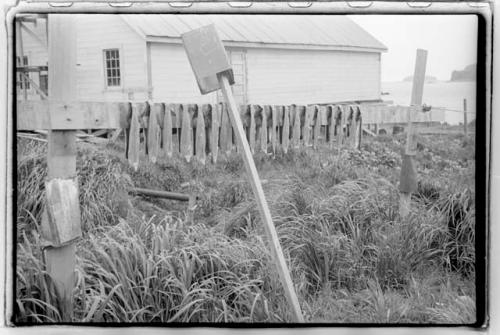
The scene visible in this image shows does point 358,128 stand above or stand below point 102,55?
below

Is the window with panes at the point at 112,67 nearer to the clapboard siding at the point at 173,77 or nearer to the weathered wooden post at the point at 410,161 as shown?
the clapboard siding at the point at 173,77

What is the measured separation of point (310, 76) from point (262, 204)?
35cm

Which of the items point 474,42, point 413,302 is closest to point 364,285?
point 413,302

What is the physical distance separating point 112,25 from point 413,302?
99cm

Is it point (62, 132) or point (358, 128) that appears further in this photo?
point (358, 128)

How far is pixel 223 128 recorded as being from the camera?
1.34 m

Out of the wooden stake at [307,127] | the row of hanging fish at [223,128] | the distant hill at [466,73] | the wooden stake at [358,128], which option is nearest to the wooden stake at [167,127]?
the row of hanging fish at [223,128]

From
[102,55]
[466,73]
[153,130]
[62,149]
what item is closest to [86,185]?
[62,149]

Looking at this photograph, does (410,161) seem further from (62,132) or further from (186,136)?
(62,132)

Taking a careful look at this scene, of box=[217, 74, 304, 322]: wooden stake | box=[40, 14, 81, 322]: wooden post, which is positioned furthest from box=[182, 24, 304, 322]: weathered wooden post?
box=[40, 14, 81, 322]: wooden post

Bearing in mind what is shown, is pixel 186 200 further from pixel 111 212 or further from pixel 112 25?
pixel 112 25

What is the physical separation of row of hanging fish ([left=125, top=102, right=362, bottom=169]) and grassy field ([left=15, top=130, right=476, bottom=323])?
33 millimetres

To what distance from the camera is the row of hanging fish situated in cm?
130

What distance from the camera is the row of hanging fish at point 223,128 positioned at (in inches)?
51.2
